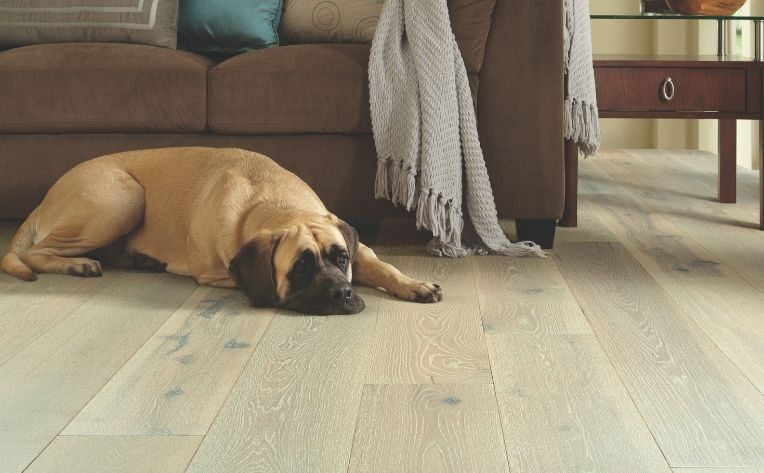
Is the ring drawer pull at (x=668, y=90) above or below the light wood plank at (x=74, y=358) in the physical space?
above

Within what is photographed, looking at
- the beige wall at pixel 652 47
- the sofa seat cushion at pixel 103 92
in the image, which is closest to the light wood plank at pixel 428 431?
the sofa seat cushion at pixel 103 92

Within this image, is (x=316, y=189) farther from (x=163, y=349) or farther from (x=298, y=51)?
(x=163, y=349)

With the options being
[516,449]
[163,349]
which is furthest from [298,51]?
[516,449]

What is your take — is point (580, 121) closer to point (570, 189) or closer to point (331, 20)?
point (570, 189)

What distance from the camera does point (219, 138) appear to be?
323cm

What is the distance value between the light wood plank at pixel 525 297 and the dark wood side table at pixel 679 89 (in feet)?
2.16

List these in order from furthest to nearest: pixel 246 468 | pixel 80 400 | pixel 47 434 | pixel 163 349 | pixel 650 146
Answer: pixel 650 146 → pixel 163 349 → pixel 80 400 → pixel 47 434 → pixel 246 468

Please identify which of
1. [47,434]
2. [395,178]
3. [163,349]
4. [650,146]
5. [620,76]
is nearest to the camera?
[47,434]

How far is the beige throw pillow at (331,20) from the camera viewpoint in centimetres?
352

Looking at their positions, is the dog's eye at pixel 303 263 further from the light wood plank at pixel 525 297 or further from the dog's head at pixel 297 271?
the light wood plank at pixel 525 297

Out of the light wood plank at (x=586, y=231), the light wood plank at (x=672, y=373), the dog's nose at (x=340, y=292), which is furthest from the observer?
the light wood plank at (x=586, y=231)

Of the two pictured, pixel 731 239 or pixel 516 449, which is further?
pixel 731 239

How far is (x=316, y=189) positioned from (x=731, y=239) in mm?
1206

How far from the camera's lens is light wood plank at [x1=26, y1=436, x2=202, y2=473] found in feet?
5.07
